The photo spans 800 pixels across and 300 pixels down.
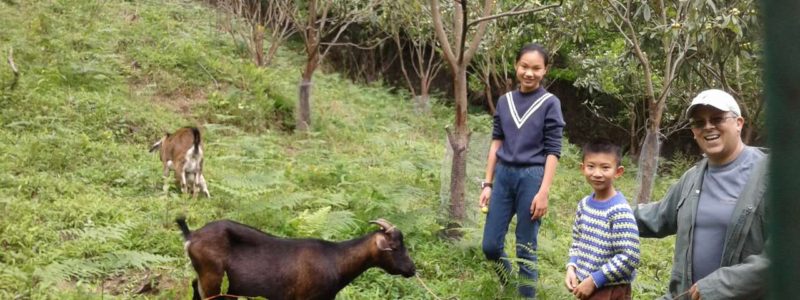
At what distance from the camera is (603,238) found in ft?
10.7

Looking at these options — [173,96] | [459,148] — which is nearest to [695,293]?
[459,148]

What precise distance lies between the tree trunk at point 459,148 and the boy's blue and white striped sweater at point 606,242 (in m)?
2.99

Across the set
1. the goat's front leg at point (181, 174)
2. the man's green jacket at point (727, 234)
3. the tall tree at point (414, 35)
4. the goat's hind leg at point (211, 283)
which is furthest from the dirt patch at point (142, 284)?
the tall tree at point (414, 35)

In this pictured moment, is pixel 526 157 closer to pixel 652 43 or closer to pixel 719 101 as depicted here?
pixel 719 101

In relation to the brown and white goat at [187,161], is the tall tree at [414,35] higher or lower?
higher

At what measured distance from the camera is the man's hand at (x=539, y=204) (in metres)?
4.26

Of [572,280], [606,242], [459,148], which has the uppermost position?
[606,242]

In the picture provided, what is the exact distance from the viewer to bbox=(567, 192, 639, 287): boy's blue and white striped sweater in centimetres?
315

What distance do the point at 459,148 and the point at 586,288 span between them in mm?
3269

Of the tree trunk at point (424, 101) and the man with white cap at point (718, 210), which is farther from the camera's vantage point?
the tree trunk at point (424, 101)

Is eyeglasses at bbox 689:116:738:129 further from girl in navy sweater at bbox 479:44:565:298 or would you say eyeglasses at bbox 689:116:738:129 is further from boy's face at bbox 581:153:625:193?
girl in navy sweater at bbox 479:44:565:298

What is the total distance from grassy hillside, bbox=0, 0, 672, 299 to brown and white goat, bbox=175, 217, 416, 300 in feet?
2.04

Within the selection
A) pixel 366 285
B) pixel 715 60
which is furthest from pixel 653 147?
pixel 366 285

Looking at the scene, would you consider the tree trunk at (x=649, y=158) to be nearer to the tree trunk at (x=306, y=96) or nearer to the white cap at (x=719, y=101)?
the tree trunk at (x=306, y=96)
